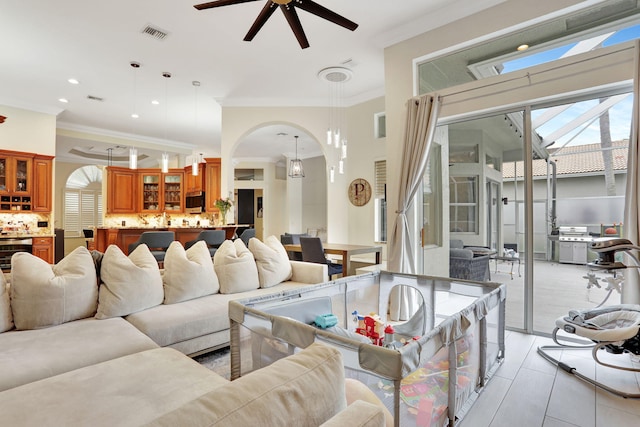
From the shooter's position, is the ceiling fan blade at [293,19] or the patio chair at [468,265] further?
the patio chair at [468,265]

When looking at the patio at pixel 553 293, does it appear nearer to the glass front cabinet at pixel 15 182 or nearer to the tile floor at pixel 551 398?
the tile floor at pixel 551 398

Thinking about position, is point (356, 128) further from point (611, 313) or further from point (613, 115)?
point (611, 313)

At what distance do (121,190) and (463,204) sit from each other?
8574 millimetres

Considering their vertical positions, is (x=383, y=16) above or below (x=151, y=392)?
above

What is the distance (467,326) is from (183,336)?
186 cm

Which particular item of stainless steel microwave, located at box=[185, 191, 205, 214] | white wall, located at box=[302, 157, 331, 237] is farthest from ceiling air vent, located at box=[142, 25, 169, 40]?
white wall, located at box=[302, 157, 331, 237]

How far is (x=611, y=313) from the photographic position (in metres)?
2.39

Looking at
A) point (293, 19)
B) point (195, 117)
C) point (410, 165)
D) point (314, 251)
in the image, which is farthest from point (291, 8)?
point (195, 117)

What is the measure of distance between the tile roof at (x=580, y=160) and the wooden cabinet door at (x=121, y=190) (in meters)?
9.08

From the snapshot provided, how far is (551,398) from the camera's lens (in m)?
2.05

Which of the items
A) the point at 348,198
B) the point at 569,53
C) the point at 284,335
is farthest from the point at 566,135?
the point at 348,198

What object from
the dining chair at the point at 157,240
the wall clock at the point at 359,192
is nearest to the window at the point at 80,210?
the dining chair at the point at 157,240

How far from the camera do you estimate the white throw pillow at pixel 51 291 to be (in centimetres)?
204

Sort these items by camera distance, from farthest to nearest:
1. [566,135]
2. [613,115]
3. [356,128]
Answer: [356,128] → [566,135] → [613,115]
